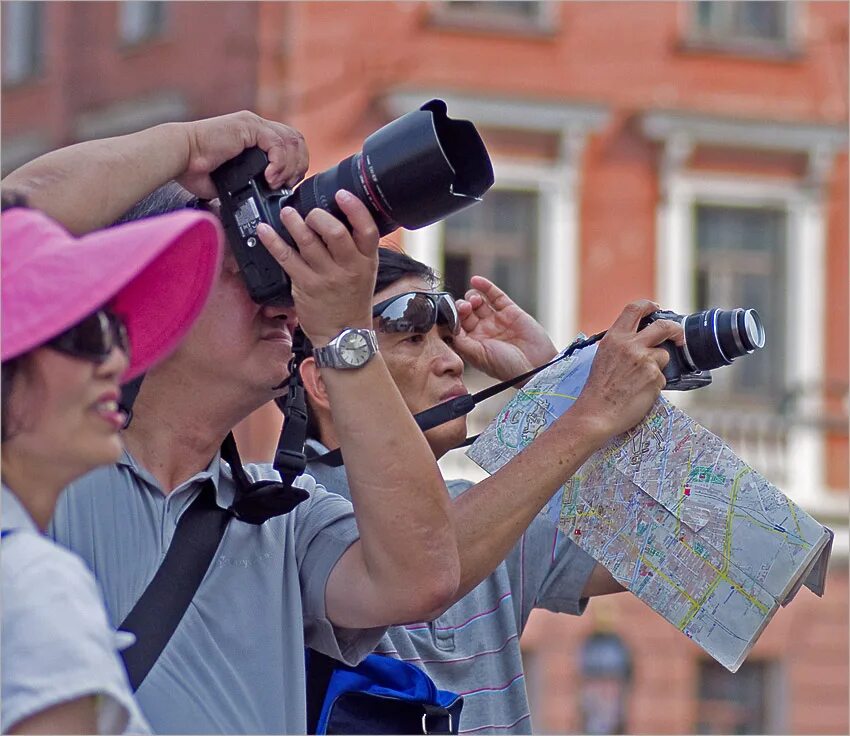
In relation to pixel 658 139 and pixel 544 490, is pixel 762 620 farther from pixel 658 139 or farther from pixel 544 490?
pixel 658 139

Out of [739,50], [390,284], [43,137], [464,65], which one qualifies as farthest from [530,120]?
[390,284]

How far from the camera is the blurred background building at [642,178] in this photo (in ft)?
47.0

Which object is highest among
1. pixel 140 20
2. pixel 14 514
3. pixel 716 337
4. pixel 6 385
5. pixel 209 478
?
pixel 6 385

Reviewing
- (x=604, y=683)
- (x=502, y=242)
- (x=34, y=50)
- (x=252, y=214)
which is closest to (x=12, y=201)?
(x=252, y=214)

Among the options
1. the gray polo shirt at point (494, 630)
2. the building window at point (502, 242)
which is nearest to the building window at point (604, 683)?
the building window at point (502, 242)

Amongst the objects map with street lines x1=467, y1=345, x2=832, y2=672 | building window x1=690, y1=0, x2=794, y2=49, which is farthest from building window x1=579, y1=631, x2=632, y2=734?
map with street lines x1=467, y1=345, x2=832, y2=672

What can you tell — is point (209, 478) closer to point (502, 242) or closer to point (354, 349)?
point (354, 349)

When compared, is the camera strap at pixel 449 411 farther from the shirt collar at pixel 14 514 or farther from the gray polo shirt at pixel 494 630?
the shirt collar at pixel 14 514

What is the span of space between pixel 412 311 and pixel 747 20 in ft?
42.7

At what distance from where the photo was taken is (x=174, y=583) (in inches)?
97.7

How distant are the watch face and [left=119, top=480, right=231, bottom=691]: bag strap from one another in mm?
315

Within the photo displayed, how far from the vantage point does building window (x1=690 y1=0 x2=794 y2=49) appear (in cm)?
1546

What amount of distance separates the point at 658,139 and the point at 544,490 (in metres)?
12.5

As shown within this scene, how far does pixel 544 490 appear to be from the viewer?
273 cm
